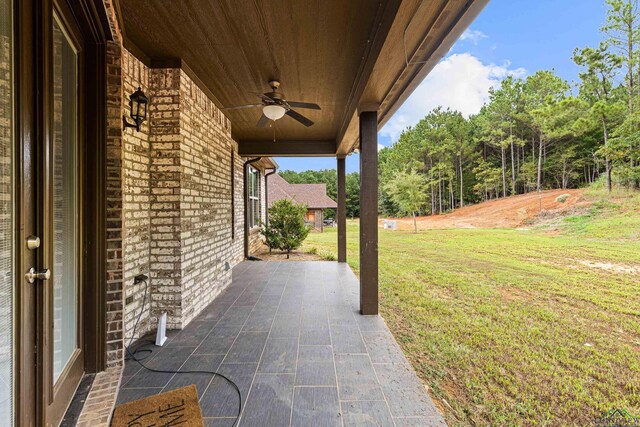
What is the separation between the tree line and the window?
1095 centimetres

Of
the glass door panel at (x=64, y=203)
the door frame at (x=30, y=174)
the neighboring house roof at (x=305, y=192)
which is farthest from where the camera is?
the neighboring house roof at (x=305, y=192)

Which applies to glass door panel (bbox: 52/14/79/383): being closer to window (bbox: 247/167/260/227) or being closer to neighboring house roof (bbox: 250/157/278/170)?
window (bbox: 247/167/260/227)

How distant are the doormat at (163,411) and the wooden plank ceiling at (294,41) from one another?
9.48 ft

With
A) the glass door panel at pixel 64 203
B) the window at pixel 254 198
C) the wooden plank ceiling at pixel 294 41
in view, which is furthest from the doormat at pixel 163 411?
the window at pixel 254 198

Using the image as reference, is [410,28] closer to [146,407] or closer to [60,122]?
[60,122]

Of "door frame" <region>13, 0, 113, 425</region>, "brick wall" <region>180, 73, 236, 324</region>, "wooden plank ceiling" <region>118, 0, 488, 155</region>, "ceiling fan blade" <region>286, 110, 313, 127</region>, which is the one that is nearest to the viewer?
"door frame" <region>13, 0, 113, 425</region>

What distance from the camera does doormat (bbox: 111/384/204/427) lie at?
165cm

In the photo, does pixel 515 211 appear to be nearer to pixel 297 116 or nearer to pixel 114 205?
pixel 297 116

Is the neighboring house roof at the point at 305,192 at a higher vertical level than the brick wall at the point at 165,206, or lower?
higher

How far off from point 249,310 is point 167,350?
1.12 meters

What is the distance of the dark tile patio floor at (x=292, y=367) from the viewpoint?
5.71 feet

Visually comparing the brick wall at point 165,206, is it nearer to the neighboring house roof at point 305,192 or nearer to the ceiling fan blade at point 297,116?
the ceiling fan blade at point 297,116

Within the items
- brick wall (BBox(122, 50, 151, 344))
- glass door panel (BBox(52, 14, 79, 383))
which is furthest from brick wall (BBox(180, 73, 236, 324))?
glass door panel (BBox(52, 14, 79, 383))

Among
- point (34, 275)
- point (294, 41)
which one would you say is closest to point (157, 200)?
point (34, 275)
